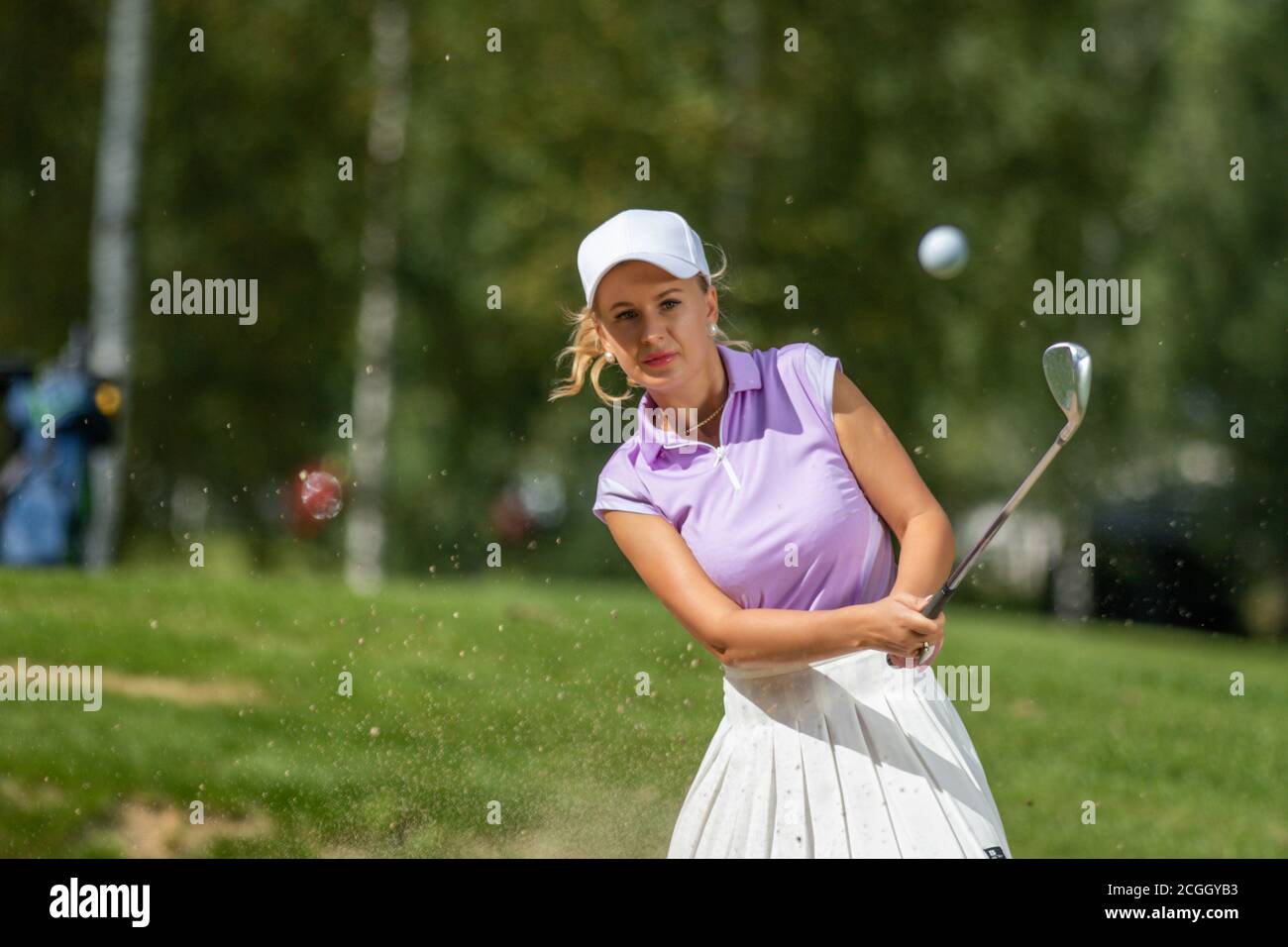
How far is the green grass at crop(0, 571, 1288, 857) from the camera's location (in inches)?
247

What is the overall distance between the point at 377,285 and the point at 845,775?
18476mm

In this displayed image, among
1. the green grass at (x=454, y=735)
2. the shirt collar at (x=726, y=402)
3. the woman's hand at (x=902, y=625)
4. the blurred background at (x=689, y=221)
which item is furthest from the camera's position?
the blurred background at (x=689, y=221)

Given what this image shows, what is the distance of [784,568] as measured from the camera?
11.3ft

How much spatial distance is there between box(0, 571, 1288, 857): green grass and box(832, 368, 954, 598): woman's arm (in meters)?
2.52

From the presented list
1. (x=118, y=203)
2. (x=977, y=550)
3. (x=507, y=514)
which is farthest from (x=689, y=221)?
(x=977, y=550)

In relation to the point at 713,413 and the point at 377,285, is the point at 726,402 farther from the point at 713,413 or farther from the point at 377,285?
the point at 377,285

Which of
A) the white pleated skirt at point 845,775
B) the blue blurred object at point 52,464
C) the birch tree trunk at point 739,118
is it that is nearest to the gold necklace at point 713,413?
the white pleated skirt at point 845,775

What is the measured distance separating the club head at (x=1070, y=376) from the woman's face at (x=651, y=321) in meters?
0.72

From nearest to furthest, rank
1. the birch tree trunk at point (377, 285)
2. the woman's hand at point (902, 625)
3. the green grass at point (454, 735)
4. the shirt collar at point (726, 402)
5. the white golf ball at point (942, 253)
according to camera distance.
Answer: the woman's hand at point (902, 625)
the shirt collar at point (726, 402)
the green grass at point (454, 735)
the white golf ball at point (942, 253)
the birch tree trunk at point (377, 285)

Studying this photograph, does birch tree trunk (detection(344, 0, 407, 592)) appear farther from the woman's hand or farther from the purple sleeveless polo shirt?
the woman's hand

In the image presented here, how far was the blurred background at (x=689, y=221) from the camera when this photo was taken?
62.7 feet

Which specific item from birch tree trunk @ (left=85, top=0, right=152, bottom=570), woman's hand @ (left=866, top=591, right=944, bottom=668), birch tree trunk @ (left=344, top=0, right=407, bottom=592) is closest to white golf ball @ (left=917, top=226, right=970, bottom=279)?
woman's hand @ (left=866, top=591, right=944, bottom=668)

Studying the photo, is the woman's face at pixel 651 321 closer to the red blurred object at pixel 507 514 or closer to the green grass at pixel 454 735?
the green grass at pixel 454 735
